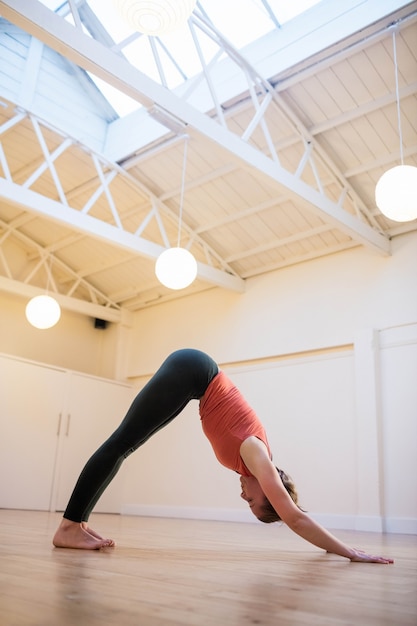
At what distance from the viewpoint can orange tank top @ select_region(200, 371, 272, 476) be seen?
2.32 m

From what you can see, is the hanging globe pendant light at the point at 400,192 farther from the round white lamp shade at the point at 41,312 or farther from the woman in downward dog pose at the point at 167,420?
the round white lamp shade at the point at 41,312

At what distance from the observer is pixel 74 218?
645 centimetres

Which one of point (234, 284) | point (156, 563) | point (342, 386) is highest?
point (234, 284)

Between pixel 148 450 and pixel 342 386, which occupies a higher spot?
pixel 342 386

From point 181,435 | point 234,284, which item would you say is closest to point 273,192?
point 234,284

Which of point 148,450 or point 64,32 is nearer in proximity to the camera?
point 64,32

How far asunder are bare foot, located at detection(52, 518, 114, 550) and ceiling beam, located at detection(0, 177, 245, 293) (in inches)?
170

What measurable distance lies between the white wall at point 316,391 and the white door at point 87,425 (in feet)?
1.49

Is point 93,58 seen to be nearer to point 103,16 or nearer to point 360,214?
A: point 103,16

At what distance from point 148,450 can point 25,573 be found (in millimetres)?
7536

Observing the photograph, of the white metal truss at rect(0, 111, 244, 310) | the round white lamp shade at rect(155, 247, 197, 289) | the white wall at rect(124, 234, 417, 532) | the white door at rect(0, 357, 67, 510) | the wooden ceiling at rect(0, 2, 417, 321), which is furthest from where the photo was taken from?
the white door at rect(0, 357, 67, 510)

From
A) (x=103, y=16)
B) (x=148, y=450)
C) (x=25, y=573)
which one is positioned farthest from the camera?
(x=148, y=450)

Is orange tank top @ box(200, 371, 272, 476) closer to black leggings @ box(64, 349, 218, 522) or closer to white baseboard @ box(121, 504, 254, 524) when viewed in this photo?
black leggings @ box(64, 349, 218, 522)

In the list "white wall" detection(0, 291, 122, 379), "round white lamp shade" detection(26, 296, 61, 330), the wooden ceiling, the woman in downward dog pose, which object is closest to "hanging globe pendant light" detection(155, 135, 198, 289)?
the wooden ceiling
